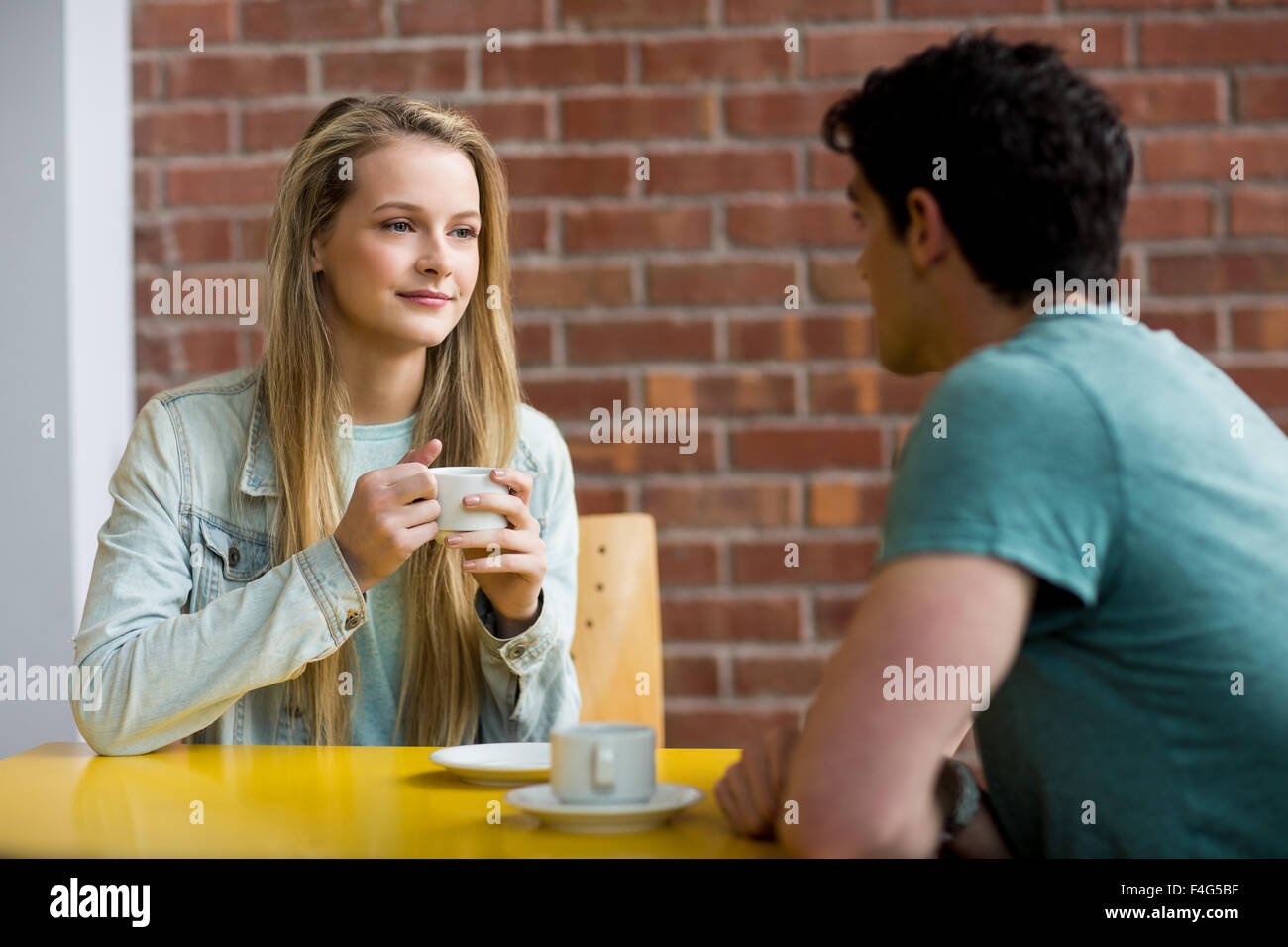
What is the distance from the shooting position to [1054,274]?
85cm

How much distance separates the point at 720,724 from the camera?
6.25 feet

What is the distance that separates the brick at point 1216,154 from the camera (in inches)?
72.2

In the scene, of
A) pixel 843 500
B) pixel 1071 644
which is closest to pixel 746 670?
pixel 843 500

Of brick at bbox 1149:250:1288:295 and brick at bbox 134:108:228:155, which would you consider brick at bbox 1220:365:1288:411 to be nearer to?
brick at bbox 1149:250:1288:295

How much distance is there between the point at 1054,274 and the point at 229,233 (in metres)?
1.49

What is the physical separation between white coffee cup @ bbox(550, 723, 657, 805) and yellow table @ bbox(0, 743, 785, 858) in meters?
0.03

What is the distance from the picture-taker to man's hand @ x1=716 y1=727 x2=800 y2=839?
0.77 metres

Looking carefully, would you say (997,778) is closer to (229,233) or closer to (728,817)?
(728,817)

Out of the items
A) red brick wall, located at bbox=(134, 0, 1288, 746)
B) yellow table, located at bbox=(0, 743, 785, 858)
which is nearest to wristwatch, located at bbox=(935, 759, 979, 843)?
yellow table, located at bbox=(0, 743, 785, 858)

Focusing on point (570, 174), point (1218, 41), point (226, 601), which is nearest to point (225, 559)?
point (226, 601)

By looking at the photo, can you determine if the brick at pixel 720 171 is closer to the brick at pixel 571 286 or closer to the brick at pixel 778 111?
the brick at pixel 778 111

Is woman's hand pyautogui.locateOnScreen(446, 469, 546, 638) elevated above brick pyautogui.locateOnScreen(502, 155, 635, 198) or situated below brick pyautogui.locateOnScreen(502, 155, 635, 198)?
below

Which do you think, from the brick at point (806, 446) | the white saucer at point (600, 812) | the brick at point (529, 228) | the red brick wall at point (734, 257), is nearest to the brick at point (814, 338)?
the red brick wall at point (734, 257)

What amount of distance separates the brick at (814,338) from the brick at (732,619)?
1.22ft
